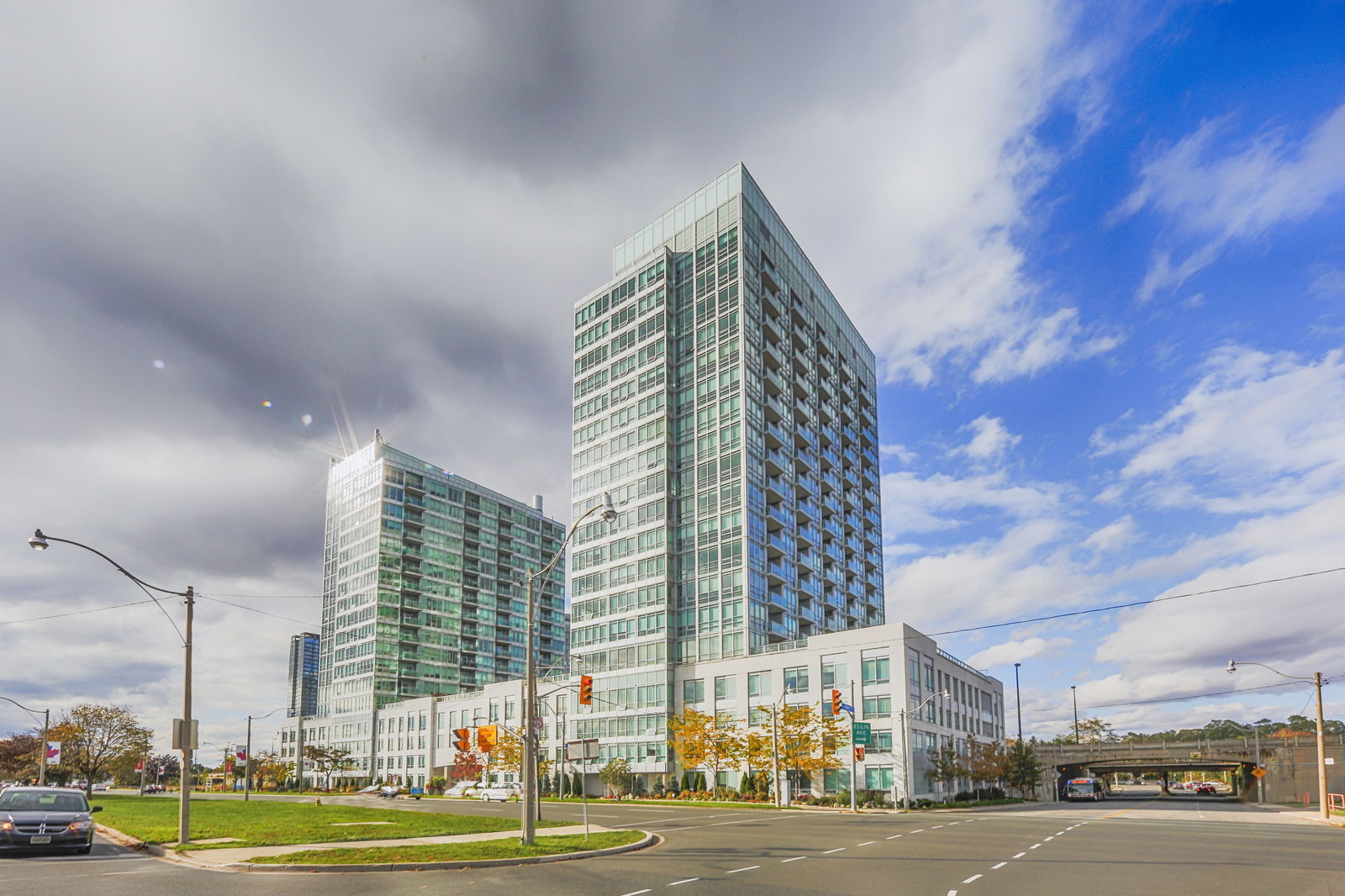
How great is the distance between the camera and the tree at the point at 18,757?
4158 inches

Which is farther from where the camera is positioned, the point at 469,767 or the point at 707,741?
the point at 469,767

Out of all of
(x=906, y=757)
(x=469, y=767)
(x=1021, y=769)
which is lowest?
(x=469, y=767)

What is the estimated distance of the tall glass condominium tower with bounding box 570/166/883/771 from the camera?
280ft

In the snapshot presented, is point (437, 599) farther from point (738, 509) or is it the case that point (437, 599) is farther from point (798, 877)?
point (798, 877)

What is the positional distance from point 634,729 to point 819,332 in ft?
172

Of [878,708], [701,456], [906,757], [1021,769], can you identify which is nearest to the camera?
[906,757]

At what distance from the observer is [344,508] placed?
162000 millimetres

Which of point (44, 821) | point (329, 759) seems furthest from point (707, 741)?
point (329, 759)

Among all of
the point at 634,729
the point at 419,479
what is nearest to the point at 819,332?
the point at 634,729

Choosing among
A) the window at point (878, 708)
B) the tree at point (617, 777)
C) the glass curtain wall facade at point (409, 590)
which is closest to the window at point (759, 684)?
the window at point (878, 708)

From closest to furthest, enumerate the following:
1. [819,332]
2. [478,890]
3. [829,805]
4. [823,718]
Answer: [478,890] → [829,805] → [823,718] → [819,332]

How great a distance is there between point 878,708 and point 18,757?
104 metres

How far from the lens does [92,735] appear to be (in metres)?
93.9

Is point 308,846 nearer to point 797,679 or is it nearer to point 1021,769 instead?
point 797,679
